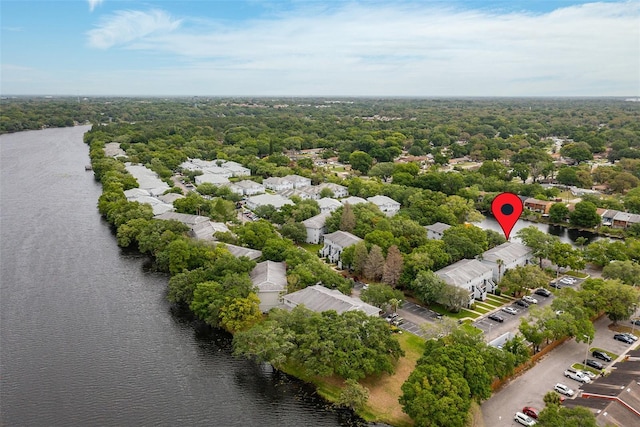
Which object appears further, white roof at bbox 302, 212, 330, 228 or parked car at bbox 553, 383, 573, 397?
white roof at bbox 302, 212, 330, 228

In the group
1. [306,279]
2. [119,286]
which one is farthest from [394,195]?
[119,286]

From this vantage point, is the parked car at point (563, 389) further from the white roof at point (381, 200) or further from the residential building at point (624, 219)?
the residential building at point (624, 219)

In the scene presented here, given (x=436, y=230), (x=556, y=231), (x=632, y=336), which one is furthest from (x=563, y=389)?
(x=556, y=231)

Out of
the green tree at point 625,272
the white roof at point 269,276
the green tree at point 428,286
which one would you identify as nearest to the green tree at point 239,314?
the white roof at point 269,276

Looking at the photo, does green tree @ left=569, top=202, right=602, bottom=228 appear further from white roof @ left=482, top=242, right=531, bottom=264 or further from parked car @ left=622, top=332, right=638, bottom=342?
parked car @ left=622, top=332, right=638, bottom=342

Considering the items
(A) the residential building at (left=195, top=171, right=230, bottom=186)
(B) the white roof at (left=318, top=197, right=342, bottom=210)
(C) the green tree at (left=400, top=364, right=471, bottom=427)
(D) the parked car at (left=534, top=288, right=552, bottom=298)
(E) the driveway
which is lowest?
(E) the driveway

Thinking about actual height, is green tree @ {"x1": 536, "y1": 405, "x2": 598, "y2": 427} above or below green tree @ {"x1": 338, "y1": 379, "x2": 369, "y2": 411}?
above

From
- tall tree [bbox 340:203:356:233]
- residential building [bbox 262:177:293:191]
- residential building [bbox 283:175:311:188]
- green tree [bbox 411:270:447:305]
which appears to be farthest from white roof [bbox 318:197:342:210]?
green tree [bbox 411:270:447:305]
